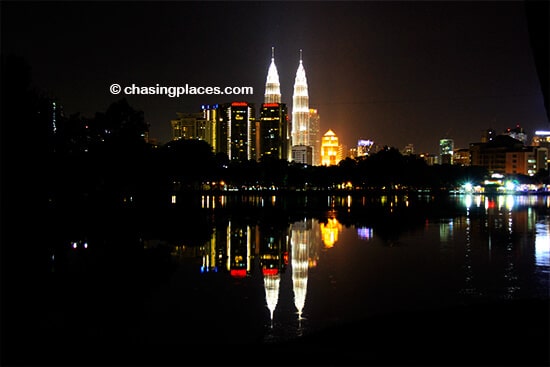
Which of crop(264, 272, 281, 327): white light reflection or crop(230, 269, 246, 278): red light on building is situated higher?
crop(230, 269, 246, 278): red light on building

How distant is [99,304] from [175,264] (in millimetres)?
6730

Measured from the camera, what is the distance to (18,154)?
27.9 metres

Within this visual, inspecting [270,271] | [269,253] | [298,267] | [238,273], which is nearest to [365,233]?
[269,253]

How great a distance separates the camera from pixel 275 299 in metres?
16.0

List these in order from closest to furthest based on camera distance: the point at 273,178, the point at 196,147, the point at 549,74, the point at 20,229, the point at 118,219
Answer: the point at 549,74
the point at 20,229
the point at 118,219
the point at 196,147
the point at 273,178

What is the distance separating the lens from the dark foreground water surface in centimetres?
1020

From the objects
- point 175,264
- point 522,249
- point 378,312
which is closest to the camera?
point 378,312

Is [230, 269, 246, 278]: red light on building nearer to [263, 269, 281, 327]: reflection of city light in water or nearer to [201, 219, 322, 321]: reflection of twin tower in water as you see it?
[201, 219, 322, 321]: reflection of twin tower in water

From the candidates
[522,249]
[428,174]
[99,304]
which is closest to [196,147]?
[428,174]

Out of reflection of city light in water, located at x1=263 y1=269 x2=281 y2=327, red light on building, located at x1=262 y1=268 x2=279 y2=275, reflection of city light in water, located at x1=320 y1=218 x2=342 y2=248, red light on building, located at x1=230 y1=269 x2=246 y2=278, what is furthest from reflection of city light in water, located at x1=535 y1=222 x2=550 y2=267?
red light on building, located at x1=230 y1=269 x2=246 y2=278

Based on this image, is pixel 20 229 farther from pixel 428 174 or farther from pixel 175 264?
pixel 428 174

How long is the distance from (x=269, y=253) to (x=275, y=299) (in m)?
9.32

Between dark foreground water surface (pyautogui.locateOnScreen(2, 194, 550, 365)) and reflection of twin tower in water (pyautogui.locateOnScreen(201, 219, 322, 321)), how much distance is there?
0.08 m

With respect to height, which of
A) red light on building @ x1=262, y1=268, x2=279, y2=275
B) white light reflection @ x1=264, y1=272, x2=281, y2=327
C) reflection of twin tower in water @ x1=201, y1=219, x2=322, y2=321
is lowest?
white light reflection @ x1=264, y1=272, x2=281, y2=327
